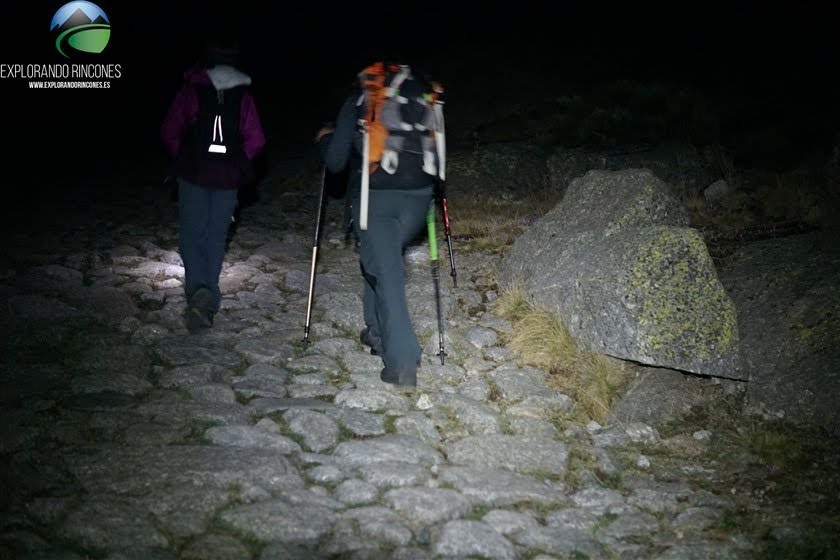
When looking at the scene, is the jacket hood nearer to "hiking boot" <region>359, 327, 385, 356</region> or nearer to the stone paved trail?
the stone paved trail

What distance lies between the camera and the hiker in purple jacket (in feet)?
21.6

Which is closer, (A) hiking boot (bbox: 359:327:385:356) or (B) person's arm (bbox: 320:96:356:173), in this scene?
(B) person's arm (bbox: 320:96:356:173)

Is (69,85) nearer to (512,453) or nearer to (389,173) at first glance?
(389,173)

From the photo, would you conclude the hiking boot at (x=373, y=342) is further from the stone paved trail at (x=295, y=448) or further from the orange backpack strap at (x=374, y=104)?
the orange backpack strap at (x=374, y=104)

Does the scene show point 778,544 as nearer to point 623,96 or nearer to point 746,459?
point 746,459

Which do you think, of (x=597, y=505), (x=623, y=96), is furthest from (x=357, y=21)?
(x=597, y=505)

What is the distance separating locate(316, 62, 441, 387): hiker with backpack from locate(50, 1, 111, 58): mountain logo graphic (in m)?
16.8

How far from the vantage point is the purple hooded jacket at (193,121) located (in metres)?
6.55

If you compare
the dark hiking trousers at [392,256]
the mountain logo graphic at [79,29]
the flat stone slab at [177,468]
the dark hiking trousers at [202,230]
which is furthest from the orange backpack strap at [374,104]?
the mountain logo graphic at [79,29]

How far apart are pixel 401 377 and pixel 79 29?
1829 cm

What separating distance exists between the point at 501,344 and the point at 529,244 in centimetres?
139

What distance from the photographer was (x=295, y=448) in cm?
501

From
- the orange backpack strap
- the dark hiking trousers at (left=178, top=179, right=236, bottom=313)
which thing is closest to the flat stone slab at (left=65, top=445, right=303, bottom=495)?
the orange backpack strap

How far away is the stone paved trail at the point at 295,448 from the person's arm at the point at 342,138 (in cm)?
163
